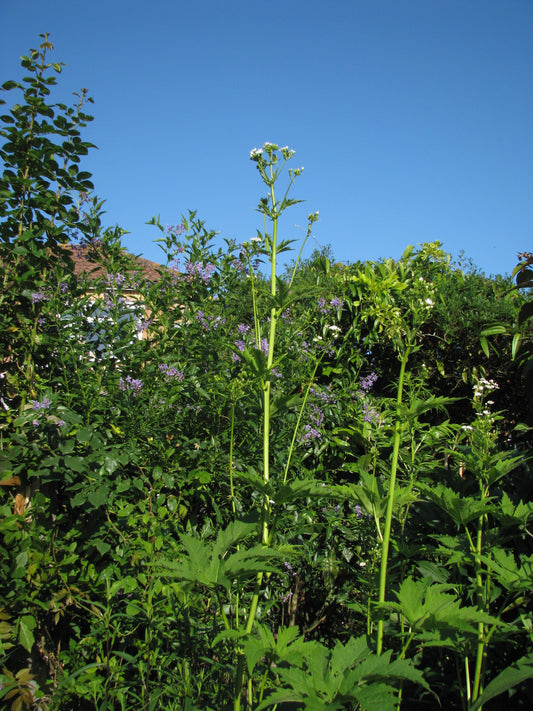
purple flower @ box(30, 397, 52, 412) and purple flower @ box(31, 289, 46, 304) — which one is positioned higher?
purple flower @ box(31, 289, 46, 304)

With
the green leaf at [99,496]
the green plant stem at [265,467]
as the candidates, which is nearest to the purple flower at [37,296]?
the green leaf at [99,496]

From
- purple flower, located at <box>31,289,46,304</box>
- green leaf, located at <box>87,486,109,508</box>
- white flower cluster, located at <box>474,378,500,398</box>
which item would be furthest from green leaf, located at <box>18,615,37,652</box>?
white flower cluster, located at <box>474,378,500,398</box>

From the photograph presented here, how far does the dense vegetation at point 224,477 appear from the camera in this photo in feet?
5.27

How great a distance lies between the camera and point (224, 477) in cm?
244

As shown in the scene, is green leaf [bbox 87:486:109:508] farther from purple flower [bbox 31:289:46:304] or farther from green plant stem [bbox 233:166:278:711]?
purple flower [bbox 31:289:46:304]

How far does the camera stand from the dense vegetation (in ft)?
5.27

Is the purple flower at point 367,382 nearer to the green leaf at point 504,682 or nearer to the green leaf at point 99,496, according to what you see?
the green leaf at point 99,496

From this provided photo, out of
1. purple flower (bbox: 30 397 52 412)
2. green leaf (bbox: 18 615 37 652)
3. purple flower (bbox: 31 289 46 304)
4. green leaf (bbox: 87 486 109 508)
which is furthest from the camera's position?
purple flower (bbox: 31 289 46 304)

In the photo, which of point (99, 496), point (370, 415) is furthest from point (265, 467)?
point (370, 415)

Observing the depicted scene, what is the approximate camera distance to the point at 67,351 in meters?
2.43

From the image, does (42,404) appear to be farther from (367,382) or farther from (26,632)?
(367,382)

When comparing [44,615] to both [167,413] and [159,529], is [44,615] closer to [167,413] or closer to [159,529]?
[159,529]

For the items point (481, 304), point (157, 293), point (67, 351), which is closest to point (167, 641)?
point (67, 351)

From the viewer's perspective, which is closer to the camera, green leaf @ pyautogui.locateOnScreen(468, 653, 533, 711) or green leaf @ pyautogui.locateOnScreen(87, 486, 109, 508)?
green leaf @ pyautogui.locateOnScreen(468, 653, 533, 711)
